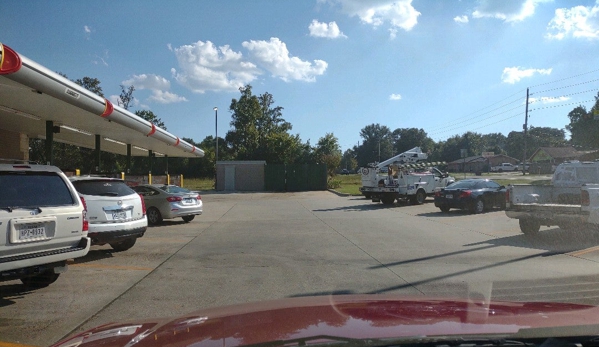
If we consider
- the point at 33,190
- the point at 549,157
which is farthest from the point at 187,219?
the point at 549,157

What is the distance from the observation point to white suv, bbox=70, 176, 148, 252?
9.66 metres

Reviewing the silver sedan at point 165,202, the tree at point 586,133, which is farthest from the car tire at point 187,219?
the tree at point 586,133

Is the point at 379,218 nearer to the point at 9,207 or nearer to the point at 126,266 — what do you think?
the point at 126,266

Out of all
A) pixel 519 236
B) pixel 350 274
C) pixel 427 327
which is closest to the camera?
pixel 427 327

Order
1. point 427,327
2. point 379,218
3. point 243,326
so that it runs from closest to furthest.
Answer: point 427,327
point 243,326
point 379,218

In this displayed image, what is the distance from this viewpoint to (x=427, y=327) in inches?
113

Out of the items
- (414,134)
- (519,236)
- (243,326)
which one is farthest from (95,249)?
(414,134)

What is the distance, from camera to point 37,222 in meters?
6.53

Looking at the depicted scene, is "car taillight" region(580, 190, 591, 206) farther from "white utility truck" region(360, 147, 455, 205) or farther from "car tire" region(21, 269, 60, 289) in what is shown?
"white utility truck" region(360, 147, 455, 205)

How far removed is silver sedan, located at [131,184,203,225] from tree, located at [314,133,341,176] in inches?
1270

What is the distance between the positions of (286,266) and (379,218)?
33.1ft

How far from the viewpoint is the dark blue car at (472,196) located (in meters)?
19.5

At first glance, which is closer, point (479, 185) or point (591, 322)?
point (591, 322)

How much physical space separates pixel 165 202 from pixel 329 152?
39560 mm
